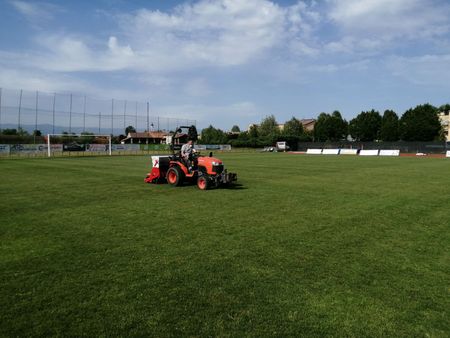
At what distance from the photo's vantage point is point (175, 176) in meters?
13.0

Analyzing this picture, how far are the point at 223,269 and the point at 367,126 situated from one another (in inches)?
3519

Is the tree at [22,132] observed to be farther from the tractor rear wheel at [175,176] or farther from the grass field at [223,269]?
the grass field at [223,269]

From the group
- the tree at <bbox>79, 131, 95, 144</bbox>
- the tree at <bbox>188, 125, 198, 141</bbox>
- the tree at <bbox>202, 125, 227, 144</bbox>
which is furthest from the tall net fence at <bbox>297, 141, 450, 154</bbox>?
the tree at <bbox>188, 125, 198, 141</bbox>

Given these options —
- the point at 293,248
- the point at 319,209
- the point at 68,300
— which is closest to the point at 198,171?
the point at 319,209

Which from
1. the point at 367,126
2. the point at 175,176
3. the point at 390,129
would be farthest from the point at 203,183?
the point at 367,126

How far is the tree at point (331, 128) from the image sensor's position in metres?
90.0

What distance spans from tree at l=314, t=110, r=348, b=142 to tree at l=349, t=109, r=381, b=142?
109 inches

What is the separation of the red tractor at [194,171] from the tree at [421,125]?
78.7 m

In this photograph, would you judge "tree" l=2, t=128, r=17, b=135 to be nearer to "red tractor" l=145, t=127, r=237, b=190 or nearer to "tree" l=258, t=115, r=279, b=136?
"red tractor" l=145, t=127, r=237, b=190

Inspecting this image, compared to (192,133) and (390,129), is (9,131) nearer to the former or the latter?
(192,133)

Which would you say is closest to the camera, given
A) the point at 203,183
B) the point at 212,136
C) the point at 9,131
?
the point at 203,183

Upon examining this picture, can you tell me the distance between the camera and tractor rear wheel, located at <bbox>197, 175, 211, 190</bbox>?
12.0 metres

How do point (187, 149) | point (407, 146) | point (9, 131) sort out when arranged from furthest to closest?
point (407, 146)
point (9, 131)
point (187, 149)

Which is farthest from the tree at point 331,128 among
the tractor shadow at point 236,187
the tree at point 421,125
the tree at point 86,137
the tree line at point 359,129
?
the tractor shadow at point 236,187
